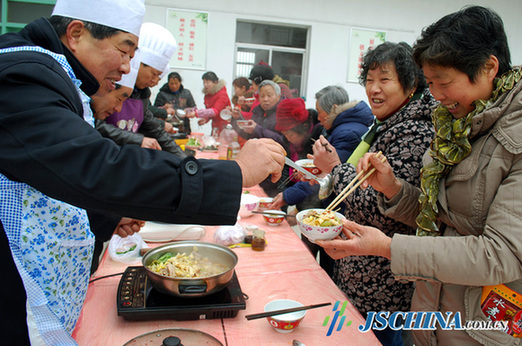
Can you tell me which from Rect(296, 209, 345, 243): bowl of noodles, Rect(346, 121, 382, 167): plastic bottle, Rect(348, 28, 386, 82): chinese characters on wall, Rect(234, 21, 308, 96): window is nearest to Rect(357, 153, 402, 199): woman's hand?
Rect(296, 209, 345, 243): bowl of noodles

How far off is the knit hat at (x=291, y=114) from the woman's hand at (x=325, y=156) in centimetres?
118

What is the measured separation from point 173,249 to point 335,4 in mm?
8238

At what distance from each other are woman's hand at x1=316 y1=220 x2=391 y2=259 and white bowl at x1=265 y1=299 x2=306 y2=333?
0.26 meters

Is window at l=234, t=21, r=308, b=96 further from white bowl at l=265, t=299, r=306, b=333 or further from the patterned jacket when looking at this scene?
white bowl at l=265, t=299, r=306, b=333

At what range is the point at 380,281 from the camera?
5.62ft

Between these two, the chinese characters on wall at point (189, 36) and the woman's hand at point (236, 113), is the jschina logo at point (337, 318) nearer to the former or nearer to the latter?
the woman's hand at point (236, 113)

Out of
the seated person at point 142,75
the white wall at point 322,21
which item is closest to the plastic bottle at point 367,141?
the seated person at point 142,75

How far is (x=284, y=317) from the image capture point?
131cm

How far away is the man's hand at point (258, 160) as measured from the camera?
→ 1033mm

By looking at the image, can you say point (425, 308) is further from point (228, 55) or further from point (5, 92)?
point (228, 55)

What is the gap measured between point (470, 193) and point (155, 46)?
2.45 metres

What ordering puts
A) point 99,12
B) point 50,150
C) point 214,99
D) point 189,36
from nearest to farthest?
→ point 50,150, point 99,12, point 214,99, point 189,36

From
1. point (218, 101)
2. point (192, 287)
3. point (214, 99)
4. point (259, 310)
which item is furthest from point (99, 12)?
point (214, 99)

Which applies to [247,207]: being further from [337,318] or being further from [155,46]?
[155,46]
